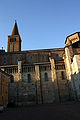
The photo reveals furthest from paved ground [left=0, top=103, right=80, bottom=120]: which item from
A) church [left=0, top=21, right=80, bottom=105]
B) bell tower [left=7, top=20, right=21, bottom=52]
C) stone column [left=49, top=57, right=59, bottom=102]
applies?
bell tower [left=7, top=20, right=21, bottom=52]

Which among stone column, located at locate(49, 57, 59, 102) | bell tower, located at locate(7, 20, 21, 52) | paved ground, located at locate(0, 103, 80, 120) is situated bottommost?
paved ground, located at locate(0, 103, 80, 120)

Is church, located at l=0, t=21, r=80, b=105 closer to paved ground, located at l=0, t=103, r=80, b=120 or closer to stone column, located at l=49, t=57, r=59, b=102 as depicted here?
stone column, located at l=49, t=57, r=59, b=102

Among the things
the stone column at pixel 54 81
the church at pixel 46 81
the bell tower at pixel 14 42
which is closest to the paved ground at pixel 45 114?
the church at pixel 46 81

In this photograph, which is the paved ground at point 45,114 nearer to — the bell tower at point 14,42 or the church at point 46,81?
the church at point 46,81

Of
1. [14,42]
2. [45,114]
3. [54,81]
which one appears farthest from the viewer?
[14,42]

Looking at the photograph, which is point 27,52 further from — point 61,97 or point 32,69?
point 61,97

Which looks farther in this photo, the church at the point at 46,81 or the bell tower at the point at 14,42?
the bell tower at the point at 14,42

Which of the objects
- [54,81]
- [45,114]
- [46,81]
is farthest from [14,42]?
[45,114]

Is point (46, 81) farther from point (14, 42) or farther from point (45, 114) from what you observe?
point (14, 42)

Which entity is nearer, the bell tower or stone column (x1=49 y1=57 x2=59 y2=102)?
stone column (x1=49 y1=57 x2=59 y2=102)

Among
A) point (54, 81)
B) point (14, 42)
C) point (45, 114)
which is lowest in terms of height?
point (45, 114)

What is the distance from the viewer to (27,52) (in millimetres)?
35469

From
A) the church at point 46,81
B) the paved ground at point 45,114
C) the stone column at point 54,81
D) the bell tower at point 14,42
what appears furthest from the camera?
the bell tower at point 14,42

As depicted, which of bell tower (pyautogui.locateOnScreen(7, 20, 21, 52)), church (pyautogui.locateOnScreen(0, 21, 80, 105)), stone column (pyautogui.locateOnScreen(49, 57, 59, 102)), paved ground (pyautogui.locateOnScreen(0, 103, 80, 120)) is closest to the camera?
paved ground (pyautogui.locateOnScreen(0, 103, 80, 120))
